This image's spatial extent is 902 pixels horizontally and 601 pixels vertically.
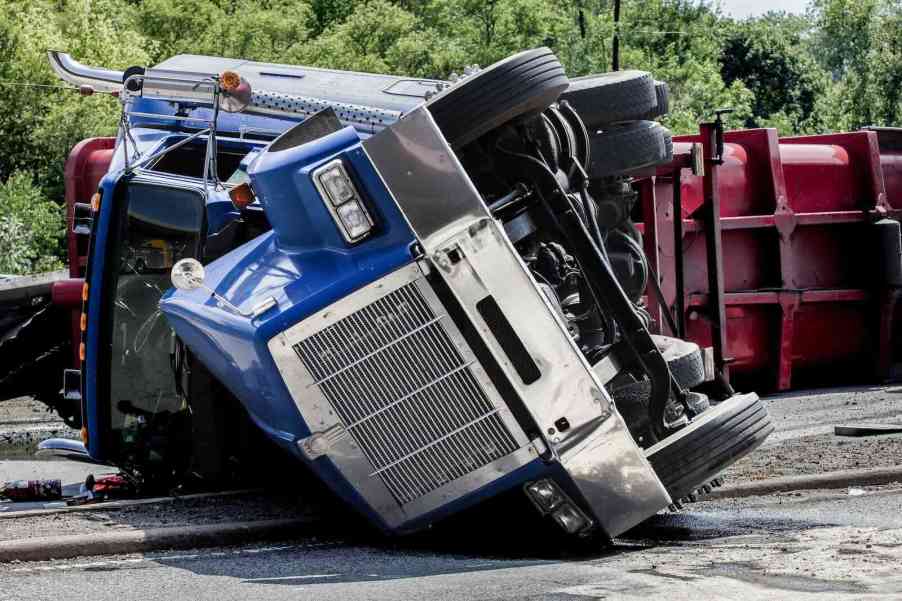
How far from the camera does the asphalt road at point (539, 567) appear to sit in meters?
Answer: 5.40

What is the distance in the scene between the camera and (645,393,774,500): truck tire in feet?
20.5

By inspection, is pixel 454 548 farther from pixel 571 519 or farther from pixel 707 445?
pixel 707 445

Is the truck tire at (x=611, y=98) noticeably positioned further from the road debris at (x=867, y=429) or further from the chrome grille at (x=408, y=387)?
the road debris at (x=867, y=429)

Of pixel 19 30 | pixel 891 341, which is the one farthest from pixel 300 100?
pixel 19 30

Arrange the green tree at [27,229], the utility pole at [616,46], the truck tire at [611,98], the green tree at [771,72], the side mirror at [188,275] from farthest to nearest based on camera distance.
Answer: the green tree at [771,72] < the utility pole at [616,46] < the green tree at [27,229] < the truck tire at [611,98] < the side mirror at [188,275]

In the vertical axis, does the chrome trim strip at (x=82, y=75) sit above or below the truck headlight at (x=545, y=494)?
above

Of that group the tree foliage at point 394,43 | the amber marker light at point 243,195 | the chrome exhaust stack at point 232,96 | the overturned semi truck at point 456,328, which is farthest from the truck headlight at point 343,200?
the tree foliage at point 394,43

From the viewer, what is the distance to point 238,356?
619 cm

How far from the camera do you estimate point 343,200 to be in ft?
19.5

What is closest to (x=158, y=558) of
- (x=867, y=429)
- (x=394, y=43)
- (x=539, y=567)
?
(x=539, y=567)

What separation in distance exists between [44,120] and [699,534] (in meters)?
31.0

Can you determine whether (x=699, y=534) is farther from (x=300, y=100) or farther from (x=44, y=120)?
(x=44, y=120)

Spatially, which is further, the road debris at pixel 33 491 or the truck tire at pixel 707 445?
the road debris at pixel 33 491

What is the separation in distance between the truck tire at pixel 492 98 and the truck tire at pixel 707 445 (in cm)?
145
